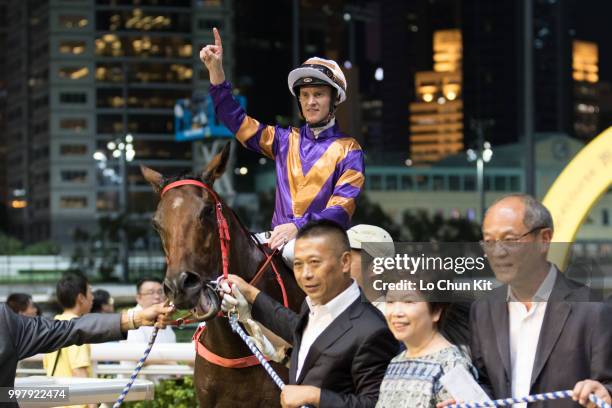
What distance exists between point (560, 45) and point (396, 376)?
8243 centimetres

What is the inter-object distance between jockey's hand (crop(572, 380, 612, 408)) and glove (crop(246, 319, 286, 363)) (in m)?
1.71

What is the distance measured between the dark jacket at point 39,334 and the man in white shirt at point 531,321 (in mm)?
1631

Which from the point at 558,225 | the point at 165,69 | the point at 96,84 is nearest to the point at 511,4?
the point at 165,69

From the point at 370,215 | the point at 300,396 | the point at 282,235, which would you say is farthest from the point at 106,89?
the point at 300,396

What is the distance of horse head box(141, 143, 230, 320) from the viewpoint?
13.6 ft

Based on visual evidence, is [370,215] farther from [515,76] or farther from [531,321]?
[515,76]

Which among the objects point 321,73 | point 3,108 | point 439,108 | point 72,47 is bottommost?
point 321,73

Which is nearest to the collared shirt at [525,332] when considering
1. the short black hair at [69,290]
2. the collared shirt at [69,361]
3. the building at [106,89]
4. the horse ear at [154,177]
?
the horse ear at [154,177]

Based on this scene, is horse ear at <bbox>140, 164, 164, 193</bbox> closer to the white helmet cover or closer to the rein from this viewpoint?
the rein

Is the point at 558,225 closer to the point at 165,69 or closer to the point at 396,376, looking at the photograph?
the point at 396,376

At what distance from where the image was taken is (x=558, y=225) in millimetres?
8008

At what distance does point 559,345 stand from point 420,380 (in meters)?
0.42

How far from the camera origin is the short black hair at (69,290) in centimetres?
665

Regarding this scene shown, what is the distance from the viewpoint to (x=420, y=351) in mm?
3221
